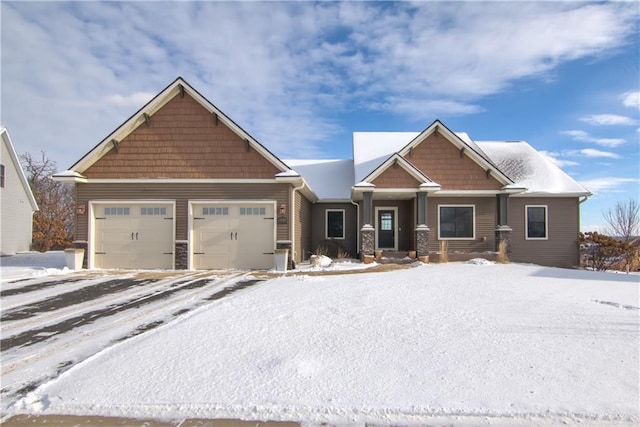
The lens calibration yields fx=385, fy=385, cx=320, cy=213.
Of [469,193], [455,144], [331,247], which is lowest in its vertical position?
[331,247]

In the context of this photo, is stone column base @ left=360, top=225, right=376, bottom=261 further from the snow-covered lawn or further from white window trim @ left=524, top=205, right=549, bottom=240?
the snow-covered lawn

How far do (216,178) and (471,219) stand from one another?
35.1 feet

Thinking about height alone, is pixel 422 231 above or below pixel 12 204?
below

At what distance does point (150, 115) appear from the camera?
46.1 feet

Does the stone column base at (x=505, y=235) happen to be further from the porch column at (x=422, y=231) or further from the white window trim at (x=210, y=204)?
the white window trim at (x=210, y=204)

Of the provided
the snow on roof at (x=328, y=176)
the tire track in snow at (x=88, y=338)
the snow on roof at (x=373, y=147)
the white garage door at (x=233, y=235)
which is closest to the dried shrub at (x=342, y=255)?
the snow on roof at (x=328, y=176)

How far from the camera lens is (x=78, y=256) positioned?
13516 millimetres

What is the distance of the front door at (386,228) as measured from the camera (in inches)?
716

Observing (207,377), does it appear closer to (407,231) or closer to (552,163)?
(407,231)

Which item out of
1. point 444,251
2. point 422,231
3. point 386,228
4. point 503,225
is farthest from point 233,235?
point 503,225

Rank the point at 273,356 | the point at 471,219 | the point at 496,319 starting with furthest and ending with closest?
the point at 471,219 → the point at 496,319 → the point at 273,356

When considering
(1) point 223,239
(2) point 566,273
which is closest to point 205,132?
(1) point 223,239

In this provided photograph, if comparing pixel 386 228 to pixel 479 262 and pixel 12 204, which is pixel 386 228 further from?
pixel 12 204

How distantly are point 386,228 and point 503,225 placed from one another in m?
5.03
